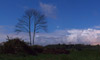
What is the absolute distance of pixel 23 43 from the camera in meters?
21.4

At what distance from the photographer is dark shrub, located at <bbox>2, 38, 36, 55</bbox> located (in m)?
20.1

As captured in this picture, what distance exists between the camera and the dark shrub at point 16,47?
65.9 feet

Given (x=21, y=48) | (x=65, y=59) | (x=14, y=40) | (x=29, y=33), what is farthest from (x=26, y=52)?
(x=29, y=33)

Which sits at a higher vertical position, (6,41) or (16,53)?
(6,41)

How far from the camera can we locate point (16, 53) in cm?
1936

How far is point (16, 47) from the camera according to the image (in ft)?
67.2

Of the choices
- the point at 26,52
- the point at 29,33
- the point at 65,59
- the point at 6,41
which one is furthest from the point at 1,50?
the point at 29,33

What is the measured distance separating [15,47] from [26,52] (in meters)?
1.30

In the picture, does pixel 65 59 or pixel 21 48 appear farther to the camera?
pixel 21 48

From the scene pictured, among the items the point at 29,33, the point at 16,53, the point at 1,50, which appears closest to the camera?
the point at 16,53

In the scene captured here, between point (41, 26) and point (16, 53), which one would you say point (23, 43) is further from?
point (41, 26)

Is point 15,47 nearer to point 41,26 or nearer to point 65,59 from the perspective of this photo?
point 65,59

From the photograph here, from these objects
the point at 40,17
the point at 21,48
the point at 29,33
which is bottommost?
the point at 21,48

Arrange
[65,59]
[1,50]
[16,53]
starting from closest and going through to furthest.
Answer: [65,59] → [16,53] → [1,50]
